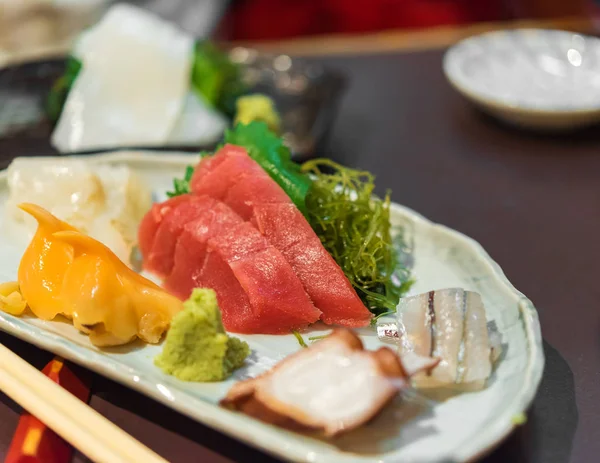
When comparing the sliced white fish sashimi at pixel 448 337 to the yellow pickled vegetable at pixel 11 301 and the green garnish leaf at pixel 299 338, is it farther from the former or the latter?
the yellow pickled vegetable at pixel 11 301

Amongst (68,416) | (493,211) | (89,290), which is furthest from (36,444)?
(493,211)

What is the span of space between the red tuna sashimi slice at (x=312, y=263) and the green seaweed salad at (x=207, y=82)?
66.2 inches

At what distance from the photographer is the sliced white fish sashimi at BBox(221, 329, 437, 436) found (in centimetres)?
129

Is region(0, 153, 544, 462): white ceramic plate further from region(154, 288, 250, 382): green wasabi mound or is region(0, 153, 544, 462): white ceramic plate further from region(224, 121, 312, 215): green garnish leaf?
region(224, 121, 312, 215): green garnish leaf

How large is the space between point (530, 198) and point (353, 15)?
11.2 ft

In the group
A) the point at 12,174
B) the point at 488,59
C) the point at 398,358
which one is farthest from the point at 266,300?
the point at 488,59

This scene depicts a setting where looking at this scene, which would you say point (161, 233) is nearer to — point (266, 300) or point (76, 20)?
point (266, 300)

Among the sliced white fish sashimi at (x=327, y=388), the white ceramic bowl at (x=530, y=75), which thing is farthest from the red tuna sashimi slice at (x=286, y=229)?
the white ceramic bowl at (x=530, y=75)

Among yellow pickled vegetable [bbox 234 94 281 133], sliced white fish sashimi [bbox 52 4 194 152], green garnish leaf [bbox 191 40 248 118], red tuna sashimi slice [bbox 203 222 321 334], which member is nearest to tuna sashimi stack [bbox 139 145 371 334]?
red tuna sashimi slice [bbox 203 222 321 334]

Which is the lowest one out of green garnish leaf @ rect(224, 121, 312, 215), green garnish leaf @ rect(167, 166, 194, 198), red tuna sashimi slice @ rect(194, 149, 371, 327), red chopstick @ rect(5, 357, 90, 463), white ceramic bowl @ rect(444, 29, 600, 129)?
red chopstick @ rect(5, 357, 90, 463)

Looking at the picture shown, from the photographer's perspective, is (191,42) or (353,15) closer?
(191,42)

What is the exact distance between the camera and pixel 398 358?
54.1 inches

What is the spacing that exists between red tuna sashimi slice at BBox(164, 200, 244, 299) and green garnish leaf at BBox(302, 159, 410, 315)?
30 cm

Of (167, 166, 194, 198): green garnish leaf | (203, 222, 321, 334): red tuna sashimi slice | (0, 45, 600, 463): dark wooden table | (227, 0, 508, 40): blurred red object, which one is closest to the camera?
(0, 45, 600, 463): dark wooden table
